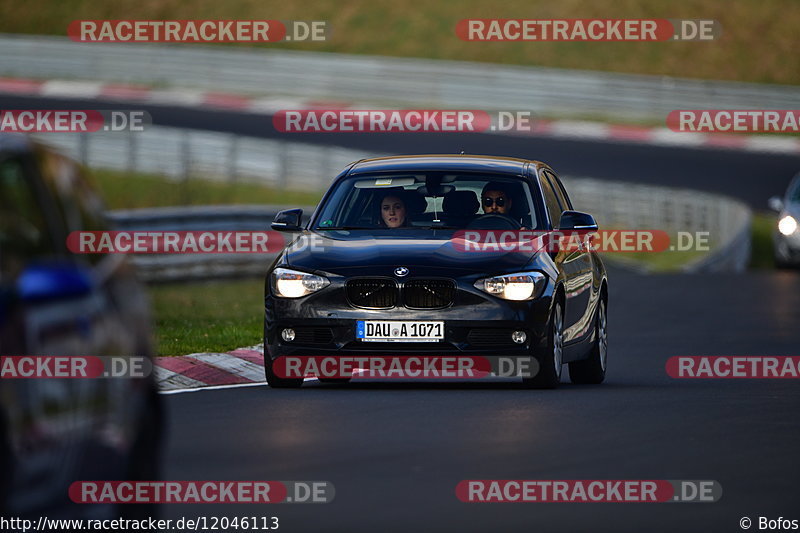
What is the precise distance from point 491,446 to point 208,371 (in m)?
4.33

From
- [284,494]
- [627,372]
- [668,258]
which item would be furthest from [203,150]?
[284,494]

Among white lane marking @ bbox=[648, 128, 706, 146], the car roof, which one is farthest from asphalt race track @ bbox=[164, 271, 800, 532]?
white lane marking @ bbox=[648, 128, 706, 146]

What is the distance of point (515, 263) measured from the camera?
12539 mm

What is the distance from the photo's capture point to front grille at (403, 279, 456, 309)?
12.4m

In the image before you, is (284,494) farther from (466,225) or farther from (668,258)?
(668,258)

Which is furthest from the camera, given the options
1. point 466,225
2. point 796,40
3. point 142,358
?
point 796,40

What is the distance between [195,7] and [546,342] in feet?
167

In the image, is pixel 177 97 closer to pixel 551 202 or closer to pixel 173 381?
pixel 551 202

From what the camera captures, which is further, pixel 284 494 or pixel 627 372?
pixel 627 372

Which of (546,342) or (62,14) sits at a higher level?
(62,14)

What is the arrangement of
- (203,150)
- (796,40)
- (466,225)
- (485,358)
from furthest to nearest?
(796,40)
(203,150)
(466,225)
(485,358)

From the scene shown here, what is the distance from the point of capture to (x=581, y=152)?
43.6 meters

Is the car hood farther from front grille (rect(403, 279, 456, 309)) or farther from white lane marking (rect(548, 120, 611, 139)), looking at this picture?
white lane marking (rect(548, 120, 611, 139))

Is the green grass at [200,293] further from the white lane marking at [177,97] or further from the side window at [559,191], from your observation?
the white lane marking at [177,97]
